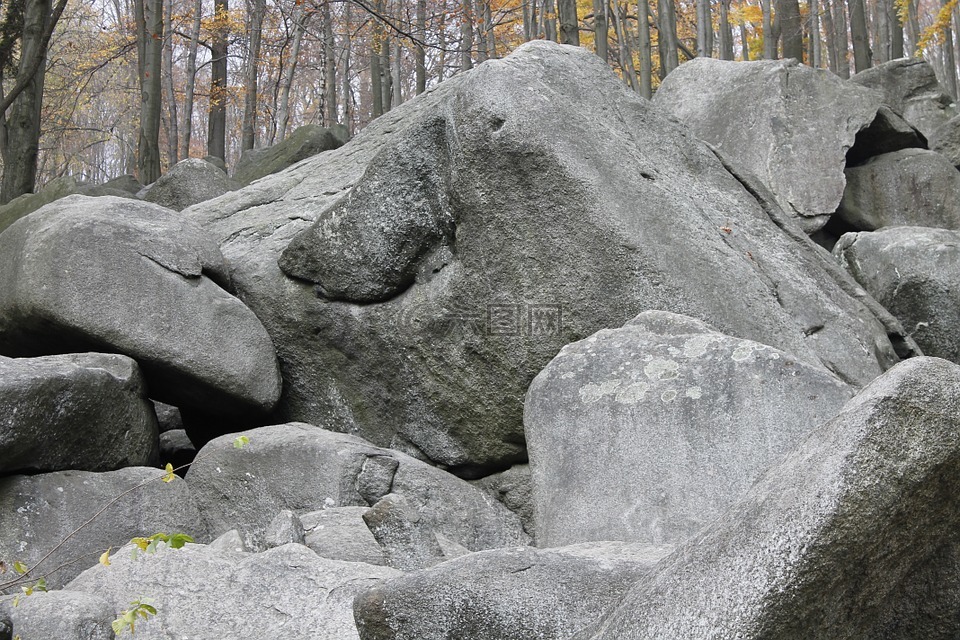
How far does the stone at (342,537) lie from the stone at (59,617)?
0.90 m

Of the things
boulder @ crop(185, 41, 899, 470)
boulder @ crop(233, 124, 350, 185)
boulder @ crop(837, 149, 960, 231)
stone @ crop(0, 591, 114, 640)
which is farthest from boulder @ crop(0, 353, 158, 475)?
boulder @ crop(837, 149, 960, 231)

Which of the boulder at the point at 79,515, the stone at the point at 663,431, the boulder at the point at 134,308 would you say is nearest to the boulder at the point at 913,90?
the boulder at the point at 134,308

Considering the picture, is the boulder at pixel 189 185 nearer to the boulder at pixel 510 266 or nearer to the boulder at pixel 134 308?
the boulder at pixel 510 266

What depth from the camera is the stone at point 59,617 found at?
10.8 feet

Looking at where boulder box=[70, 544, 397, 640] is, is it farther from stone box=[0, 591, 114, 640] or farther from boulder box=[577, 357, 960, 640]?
boulder box=[577, 357, 960, 640]

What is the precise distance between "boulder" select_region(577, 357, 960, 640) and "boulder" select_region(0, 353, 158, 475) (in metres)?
3.94

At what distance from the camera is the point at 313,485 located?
5.47 metres

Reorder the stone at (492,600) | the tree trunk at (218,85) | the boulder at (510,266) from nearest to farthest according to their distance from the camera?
the stone at (492,600)
the boulder at (510,266)
the tree trunk at (218,85)

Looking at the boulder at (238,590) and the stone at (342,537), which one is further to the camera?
the stone at (342,537)

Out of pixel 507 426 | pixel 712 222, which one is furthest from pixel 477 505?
pixel 712 222

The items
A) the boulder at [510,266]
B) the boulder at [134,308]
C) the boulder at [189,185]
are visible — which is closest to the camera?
the boulder at [510,266]

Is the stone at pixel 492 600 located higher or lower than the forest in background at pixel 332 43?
lower

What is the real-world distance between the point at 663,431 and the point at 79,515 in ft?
9.56

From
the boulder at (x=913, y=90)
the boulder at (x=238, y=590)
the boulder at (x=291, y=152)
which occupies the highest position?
the boulder at (x=913, y=90)
